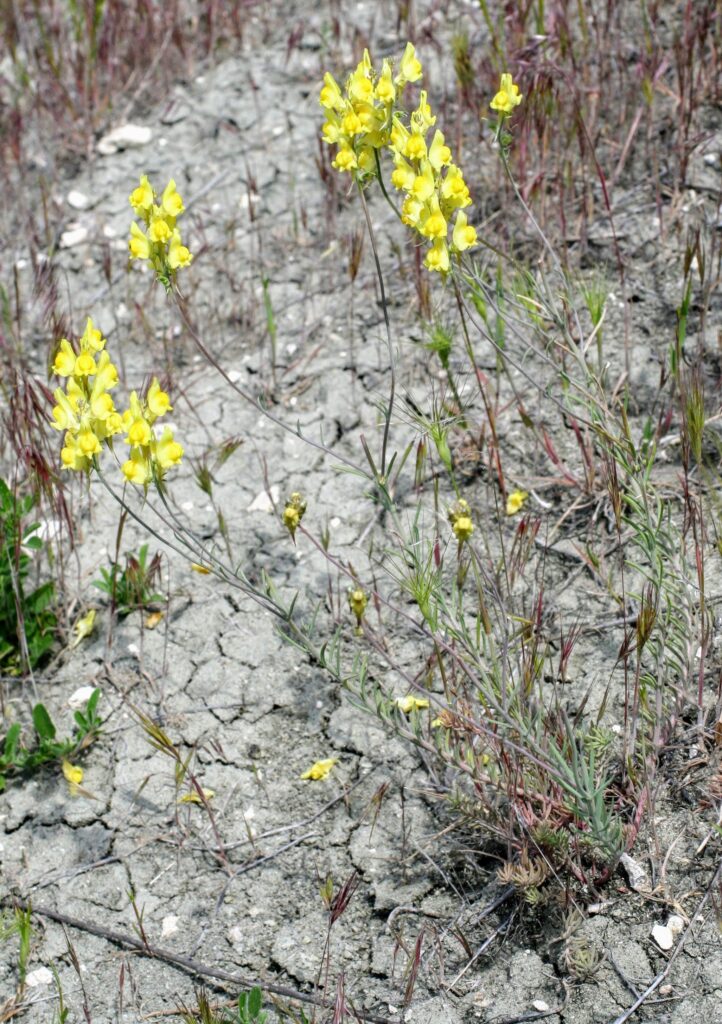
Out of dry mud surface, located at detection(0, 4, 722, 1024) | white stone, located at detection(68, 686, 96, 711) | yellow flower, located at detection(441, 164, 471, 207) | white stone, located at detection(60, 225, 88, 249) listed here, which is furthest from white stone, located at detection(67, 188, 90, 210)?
yellow flower, located at detection(441, 164, 471, 207)

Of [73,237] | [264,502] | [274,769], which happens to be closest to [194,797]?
[274,769]

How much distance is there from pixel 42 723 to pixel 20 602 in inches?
14.1

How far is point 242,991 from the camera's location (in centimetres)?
229

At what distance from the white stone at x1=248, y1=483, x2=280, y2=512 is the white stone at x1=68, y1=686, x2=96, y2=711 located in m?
0.69

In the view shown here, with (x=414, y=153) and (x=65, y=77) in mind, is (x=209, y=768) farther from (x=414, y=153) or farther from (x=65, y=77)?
(x=65, y=77)

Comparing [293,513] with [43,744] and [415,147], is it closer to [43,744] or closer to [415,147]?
[415,147]

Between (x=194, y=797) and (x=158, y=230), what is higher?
(x=158, y=230)

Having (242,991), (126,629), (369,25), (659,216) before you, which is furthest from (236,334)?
(242,991)

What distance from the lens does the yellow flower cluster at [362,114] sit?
2.09m

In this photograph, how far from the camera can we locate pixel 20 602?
2.90 metres

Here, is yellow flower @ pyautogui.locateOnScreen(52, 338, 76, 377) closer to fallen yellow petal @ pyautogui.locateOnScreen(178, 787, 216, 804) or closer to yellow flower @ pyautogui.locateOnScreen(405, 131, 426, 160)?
yellow flower @ pyautogui.locateOnScreen(405, 131, 426, 160)

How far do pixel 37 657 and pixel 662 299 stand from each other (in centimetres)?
204

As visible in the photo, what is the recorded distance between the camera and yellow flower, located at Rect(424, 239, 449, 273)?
206 centimetres

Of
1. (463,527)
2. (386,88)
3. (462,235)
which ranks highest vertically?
(386,88)
